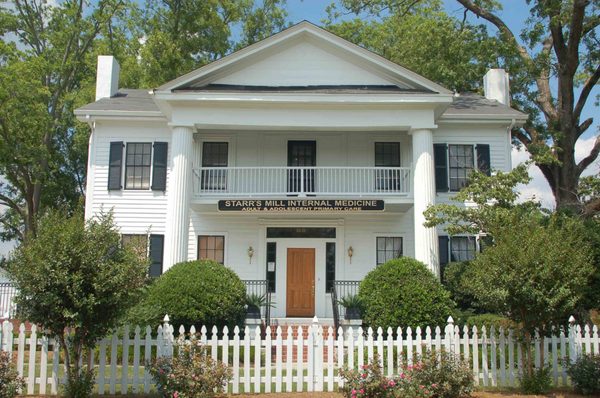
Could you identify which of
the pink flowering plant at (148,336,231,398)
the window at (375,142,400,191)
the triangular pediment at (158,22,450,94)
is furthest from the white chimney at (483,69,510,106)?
the pink flowering plant at (148,336,231,398)

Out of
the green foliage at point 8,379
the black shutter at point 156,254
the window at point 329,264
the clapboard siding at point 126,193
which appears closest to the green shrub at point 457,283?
the window at point 329,264

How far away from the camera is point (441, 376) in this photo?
8.95 meters

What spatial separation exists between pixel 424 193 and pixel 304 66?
231 inches

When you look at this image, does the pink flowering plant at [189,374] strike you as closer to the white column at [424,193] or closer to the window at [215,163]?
the white column at [424,193]

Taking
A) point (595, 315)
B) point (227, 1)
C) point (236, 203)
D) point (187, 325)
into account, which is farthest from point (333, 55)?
point (227, 1)

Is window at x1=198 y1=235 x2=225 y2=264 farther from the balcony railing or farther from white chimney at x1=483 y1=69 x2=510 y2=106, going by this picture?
white chimney at x1=483 y1=69 x2=510 y2=106

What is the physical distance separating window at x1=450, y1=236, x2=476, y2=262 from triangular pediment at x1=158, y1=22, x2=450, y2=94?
527 cm

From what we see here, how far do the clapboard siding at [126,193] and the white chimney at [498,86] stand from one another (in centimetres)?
1235

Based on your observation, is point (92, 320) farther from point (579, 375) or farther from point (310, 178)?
point (310, 178)

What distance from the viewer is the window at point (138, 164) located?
18516mm

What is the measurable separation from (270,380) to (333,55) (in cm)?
1191

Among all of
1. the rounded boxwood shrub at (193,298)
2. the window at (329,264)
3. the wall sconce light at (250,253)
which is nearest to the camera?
the rounded boxwood shrub at (193,298)

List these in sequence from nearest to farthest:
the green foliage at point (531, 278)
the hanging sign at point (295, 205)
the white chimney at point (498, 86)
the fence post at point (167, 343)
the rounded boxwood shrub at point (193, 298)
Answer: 1. the green foliage at point (531, 278)
2. the fence post at point (167, 343)
3. the rounded boxwood shrub at point (193, 298)
4. the hanging sign at point (295, 205)
5. the white chimney at point (498, 86)

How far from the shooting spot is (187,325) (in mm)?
13281
